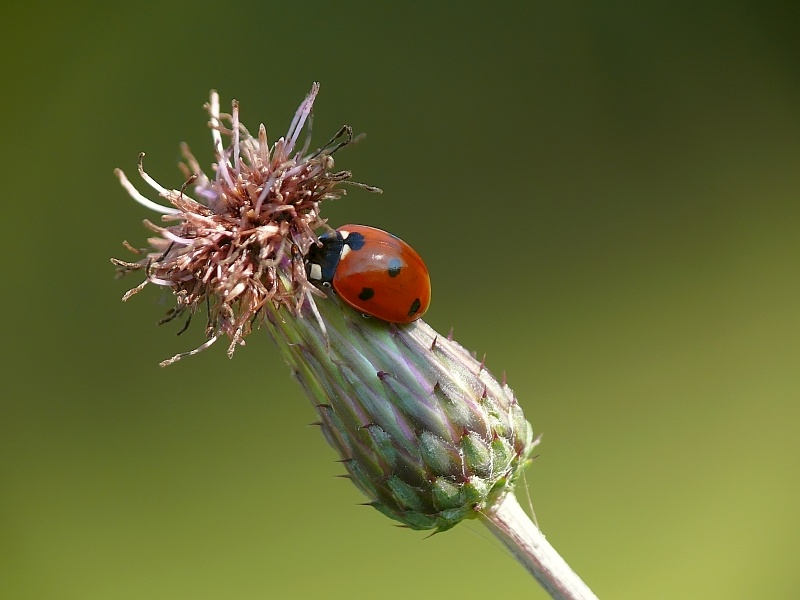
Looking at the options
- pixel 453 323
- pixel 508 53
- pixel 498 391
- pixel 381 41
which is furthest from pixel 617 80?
pixel 498 391

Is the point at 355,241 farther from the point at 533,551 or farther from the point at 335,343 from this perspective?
the point at 533,551

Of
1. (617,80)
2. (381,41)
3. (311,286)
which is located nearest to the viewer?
(311,286)

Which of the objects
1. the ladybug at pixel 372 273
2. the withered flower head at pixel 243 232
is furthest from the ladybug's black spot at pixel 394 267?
the withered flower head at pixel 243 232

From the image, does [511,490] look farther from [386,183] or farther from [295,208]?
[386,183]

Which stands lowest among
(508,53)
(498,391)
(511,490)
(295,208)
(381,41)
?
(511,490)

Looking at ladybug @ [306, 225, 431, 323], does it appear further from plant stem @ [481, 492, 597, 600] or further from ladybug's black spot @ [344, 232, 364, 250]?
plant stem @ [481, 492, 597, 600]

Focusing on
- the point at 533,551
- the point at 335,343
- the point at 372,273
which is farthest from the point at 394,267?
the point at 533,551

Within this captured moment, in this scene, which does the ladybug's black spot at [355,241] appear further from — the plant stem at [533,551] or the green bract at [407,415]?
the plant stem at [533,551]

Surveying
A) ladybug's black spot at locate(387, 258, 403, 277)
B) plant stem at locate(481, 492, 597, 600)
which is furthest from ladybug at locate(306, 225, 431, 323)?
plant stem at locate(481, 492, 597, 600)
